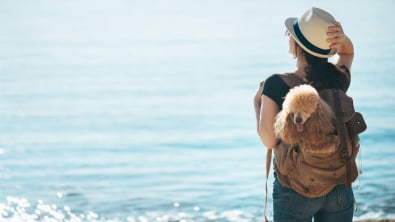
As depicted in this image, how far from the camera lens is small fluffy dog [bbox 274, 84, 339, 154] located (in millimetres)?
3234

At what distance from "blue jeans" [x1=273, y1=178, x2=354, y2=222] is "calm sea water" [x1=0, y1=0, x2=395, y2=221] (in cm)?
437

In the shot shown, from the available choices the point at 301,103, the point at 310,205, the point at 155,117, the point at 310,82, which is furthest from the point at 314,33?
the point at 155,117

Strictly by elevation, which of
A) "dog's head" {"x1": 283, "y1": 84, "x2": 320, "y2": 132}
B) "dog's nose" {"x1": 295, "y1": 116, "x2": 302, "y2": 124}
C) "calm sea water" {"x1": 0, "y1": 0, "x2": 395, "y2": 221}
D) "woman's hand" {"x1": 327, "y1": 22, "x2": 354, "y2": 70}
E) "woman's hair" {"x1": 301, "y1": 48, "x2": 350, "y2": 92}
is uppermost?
"woman's hand" {"x1": 327, "y1": 22, "x2": 354, "y2": 70}

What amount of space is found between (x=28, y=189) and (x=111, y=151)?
1.98m

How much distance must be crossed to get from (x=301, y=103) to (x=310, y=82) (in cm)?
23

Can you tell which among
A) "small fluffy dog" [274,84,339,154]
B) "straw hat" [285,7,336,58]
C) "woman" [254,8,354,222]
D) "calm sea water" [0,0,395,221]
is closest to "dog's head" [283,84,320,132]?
"small fluffy dog" [274,84,339,154]

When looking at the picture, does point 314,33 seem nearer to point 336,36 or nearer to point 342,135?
point 336,36

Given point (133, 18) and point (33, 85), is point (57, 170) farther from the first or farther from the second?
point (133, 18)

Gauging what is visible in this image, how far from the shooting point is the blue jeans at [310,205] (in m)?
3.42

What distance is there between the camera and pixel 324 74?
346 centimetres

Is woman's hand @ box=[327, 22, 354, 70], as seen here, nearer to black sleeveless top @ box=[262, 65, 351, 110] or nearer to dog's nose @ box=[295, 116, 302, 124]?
black sleeveless top @ box=[262, 65, 351, 110]

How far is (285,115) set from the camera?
3.28m

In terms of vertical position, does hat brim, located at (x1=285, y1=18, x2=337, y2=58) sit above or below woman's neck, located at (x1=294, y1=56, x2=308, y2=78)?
above

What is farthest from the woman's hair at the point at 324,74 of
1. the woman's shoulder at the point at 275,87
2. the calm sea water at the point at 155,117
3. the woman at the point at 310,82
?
the calm sea water at the point at 155,117
